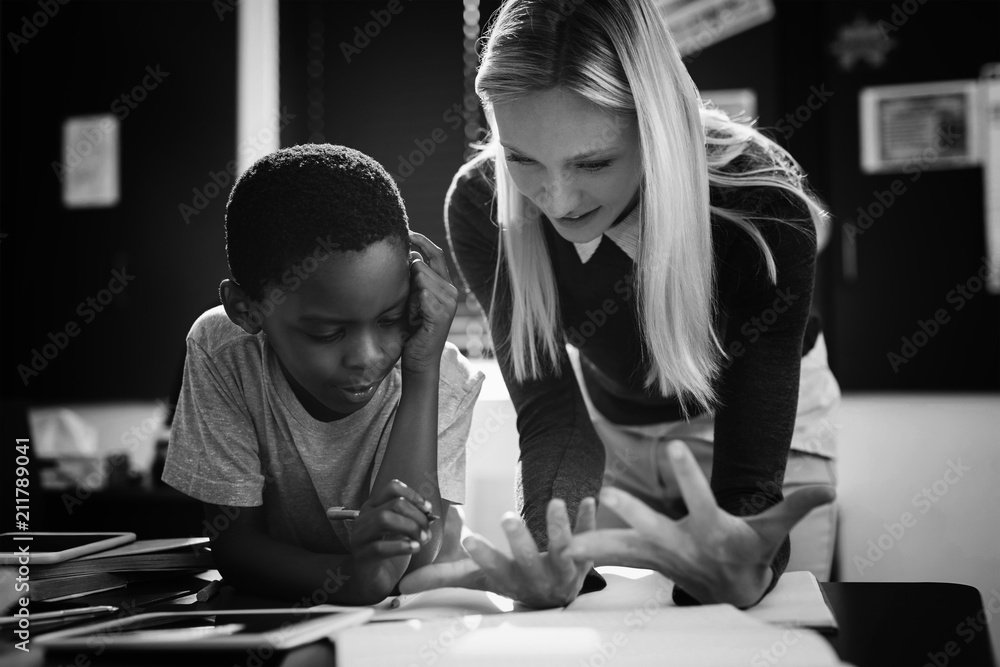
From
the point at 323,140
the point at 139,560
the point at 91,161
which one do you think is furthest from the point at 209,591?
the point at 91,161

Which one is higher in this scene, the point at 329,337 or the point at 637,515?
the point at 329,337

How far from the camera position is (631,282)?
110 centimetres

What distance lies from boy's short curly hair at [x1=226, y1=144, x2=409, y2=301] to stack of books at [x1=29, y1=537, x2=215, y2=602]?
0.27 metres

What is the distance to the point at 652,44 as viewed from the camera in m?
Answer: 0.98

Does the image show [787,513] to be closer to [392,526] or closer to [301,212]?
[392,526]

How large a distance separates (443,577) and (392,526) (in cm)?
8

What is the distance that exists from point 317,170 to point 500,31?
0.27 meters

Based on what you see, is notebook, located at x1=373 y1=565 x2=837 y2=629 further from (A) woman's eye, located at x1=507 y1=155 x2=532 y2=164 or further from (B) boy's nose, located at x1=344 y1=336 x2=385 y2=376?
(A) woman's eye, located at x1=507 y1=155 x2=532 y2=164

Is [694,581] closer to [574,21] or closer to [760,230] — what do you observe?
[760,230]

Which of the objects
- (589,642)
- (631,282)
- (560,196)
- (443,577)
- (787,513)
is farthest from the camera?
(631,282)

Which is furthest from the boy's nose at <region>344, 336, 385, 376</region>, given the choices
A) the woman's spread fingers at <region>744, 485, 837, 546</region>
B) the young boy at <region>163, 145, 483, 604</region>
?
the woman's spread fingers at <region>744, 485, 837, 546</region>

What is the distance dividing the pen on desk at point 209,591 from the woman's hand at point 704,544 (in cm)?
36

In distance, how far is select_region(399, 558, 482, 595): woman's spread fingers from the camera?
0.81m

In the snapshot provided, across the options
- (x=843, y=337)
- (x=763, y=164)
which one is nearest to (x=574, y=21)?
(x=763, y=164)
